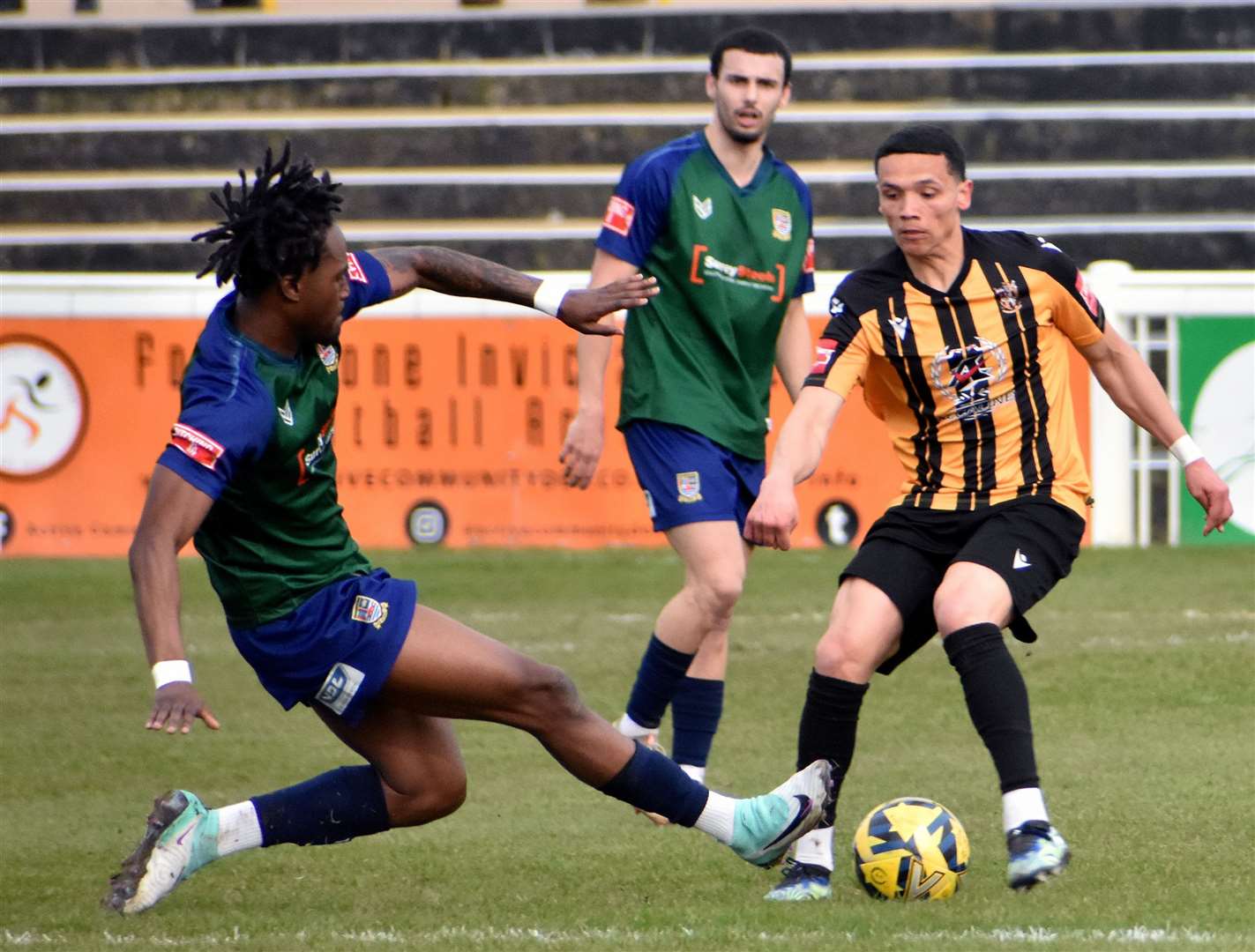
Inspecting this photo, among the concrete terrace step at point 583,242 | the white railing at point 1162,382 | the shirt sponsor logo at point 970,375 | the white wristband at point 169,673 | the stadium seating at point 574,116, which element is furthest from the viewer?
the stadium seating at point 574,116

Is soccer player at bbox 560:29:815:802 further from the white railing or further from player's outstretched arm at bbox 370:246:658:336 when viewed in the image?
the white railing

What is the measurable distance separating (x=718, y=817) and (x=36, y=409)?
988cm

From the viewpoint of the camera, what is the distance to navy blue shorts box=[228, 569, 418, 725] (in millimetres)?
5078

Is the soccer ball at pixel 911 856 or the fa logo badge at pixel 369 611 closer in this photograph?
the fa logo badge at pixel 369 611

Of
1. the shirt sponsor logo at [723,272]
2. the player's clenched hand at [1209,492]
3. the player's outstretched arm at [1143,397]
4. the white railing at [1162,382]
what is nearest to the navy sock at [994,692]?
the player's clenched hand at [1209,492]

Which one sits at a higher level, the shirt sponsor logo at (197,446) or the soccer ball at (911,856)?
the shirt sponsor logo at (197,446)

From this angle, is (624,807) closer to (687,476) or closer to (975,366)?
(687,476)

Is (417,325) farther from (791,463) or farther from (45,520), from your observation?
(791,463)

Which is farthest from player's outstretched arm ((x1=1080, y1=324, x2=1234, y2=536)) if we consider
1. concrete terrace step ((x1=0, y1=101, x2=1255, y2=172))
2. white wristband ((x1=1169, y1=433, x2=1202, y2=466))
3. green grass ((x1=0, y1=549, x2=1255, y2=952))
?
concrete terrace step ((x1=0, y1=101, x2=1255, y2=172))

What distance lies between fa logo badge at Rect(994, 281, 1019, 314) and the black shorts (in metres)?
0.53

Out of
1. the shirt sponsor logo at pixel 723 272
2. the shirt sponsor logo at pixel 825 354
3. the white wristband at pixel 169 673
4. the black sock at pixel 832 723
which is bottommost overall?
the black sock at pixel 832 723

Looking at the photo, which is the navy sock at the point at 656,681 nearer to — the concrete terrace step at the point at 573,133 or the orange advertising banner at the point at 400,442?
the orange advertising banner at the point at 400,442

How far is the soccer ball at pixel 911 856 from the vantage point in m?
5.38

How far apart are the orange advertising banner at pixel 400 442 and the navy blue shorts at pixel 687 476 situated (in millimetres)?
6805
